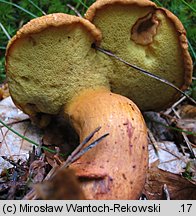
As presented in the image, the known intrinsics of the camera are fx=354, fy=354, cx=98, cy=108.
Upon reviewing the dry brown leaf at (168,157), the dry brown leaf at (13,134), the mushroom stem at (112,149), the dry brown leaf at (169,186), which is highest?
Answer: the mushroom stem at (112,149)

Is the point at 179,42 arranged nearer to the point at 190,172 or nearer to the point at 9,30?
the point at 190,172

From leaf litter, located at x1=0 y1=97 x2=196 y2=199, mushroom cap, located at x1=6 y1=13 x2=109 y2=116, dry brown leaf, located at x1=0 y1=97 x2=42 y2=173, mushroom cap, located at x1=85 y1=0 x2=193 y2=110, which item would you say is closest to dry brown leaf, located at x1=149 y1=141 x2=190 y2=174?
leaf litter, located at x1=0 y1=97 x2=196 y2=199

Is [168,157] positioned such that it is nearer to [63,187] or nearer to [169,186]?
[169,186]

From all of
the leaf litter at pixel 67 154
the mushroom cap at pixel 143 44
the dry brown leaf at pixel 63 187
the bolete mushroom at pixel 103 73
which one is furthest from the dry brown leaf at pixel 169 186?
the dry brown leaf at pixel 63 187

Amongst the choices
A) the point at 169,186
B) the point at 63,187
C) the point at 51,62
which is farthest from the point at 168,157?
the point at 63,187

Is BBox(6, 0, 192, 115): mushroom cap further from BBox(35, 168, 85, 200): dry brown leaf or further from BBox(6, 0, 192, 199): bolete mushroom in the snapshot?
BBox(35, 168, 85, 200): dry brown leaf

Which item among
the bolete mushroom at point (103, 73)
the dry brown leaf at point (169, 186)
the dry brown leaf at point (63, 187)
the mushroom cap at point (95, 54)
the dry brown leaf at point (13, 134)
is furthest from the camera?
the dry brown leaf at point (13, 134)

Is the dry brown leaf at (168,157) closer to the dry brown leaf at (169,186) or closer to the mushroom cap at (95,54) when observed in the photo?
the dry brown leaf at (169,186)
